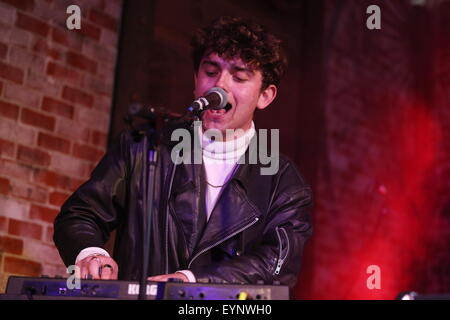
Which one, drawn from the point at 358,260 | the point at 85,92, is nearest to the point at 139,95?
the point at 85,92

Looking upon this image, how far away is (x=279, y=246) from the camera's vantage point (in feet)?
8.68

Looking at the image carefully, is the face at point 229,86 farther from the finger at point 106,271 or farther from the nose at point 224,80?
the finger at point 106,271

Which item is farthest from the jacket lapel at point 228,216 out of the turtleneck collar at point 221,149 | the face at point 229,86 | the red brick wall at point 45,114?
the red brick wall at point 45,114

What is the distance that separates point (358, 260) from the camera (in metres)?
5.35

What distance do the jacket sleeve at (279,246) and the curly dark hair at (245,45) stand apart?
0.44 m

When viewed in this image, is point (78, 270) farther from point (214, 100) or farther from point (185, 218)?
point (214, 100)

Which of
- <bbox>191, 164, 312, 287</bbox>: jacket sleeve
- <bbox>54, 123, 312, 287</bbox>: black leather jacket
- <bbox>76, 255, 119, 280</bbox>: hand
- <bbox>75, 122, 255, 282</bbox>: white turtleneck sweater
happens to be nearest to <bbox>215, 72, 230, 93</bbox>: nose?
<bbox>75, 122, 255, 282</bbox>: white turtleneck sweater

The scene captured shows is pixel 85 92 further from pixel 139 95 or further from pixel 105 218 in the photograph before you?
pixel 105 218

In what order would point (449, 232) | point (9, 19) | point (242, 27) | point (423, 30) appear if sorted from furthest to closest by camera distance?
point (423, 30) → point (449, 232) → point (9, 19) → point (242, 27)

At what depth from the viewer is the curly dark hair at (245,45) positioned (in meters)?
3.00

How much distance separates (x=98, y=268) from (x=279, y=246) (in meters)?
0.68

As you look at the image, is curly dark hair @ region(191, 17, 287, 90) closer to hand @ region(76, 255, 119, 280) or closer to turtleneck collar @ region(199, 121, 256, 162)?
turtleneck collar @ region(199, 121, 256, 162)

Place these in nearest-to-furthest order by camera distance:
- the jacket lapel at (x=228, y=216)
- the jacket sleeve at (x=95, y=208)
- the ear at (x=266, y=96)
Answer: the jacket sleeve at (x=95, y=208), the jacket lapel at (x=228, y=216), the ear at (x=266, y=96)
